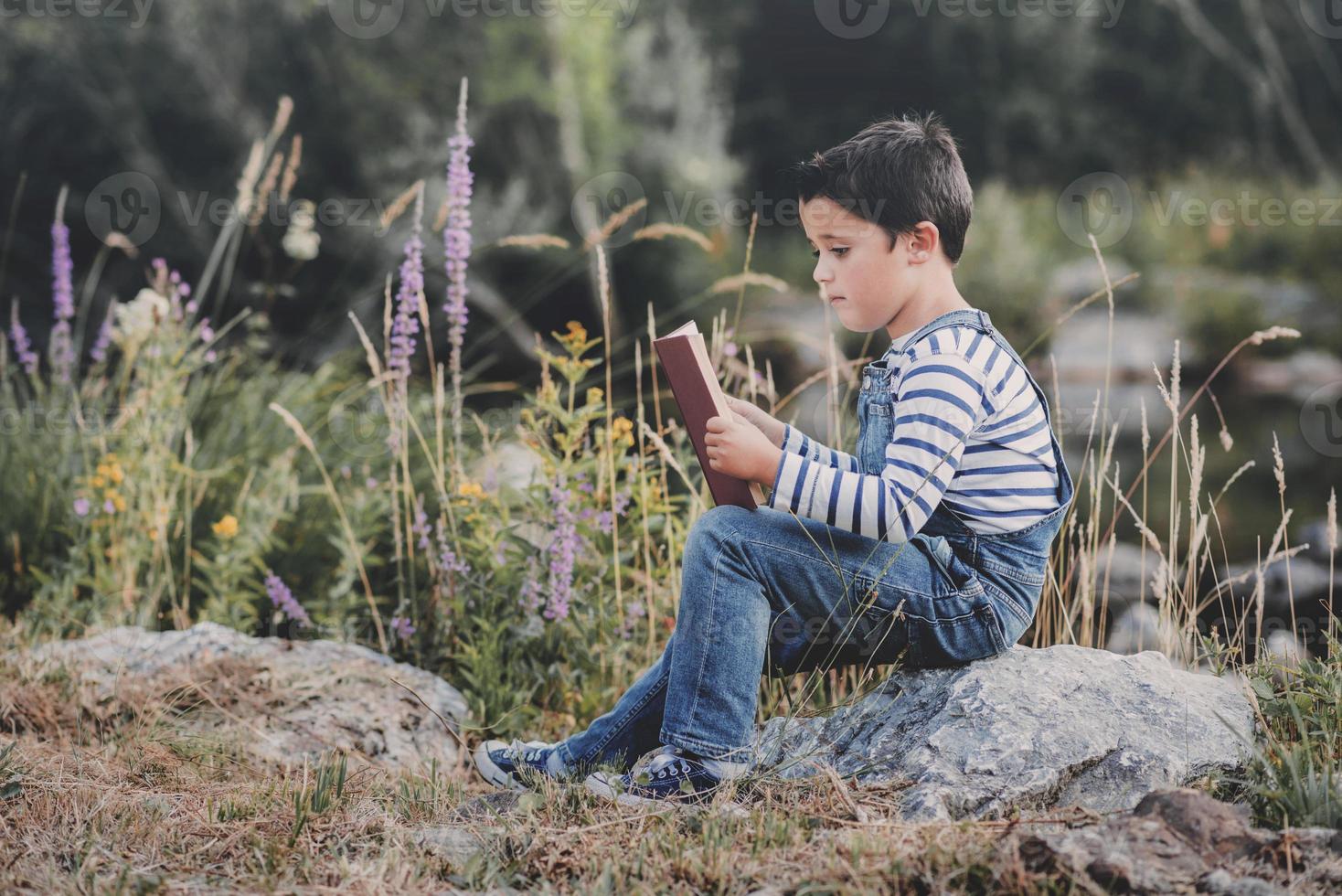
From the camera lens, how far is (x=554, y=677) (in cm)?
304

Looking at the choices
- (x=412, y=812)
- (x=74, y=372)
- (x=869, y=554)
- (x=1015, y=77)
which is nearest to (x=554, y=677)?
(x=412, y=812)

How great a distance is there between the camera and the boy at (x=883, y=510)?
2.02 m

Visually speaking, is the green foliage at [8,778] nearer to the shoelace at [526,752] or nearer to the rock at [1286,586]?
the shoelace at [526,752]

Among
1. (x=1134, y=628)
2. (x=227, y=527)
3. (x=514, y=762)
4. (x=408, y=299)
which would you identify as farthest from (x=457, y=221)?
(x=1134, y=628)

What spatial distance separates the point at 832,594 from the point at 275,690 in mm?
1417

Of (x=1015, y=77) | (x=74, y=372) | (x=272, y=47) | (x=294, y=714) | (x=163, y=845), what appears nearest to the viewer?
(x=163, y=845)

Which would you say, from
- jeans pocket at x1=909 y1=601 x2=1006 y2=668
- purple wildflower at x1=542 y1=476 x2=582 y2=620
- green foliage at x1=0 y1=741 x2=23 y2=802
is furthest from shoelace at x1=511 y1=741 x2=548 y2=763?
green foliage at x1=0 y1=741 x2=23 y2=802

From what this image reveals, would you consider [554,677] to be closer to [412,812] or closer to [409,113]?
[412,812]

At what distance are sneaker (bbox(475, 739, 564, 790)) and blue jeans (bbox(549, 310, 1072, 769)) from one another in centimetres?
33

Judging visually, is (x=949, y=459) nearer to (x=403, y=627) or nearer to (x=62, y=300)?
(x=403, y=627)

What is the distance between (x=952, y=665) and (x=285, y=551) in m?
2.25

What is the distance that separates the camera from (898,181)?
7.09ft

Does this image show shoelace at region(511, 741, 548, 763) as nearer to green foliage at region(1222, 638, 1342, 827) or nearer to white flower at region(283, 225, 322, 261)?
green foliage at region(1222, 638, 1342, 827)

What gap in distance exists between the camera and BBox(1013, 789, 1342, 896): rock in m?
1.51
